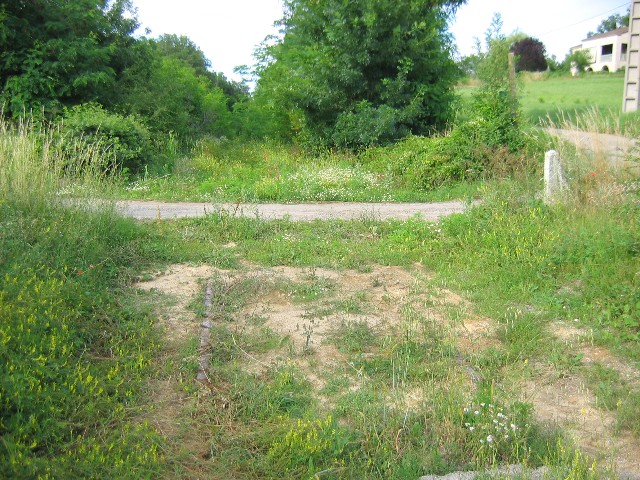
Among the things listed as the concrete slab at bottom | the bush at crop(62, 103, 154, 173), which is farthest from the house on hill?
the concrete slab at bottom

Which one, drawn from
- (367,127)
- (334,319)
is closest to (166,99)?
(367,127)

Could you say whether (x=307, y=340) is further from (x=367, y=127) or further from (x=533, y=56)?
(x=533, y=56)

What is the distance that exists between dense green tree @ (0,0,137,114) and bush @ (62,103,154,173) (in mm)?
1250

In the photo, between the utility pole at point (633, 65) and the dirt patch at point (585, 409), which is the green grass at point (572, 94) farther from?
the dirt patch at point (585, 409)

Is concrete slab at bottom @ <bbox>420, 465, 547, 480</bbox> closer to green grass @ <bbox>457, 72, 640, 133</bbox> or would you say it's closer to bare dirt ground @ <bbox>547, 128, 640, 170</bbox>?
bare dirt ground @ <bbox>547, 128, 640, 170</bbox>

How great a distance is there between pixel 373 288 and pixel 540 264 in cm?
199

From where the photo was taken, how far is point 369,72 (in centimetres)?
1762

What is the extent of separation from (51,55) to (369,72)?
854 centimetres

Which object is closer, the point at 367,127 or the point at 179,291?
the point at 179,291

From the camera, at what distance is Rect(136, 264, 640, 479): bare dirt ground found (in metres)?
4.55

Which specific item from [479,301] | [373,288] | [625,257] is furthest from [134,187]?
[625,257]

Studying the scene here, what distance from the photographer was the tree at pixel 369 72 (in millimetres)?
16812

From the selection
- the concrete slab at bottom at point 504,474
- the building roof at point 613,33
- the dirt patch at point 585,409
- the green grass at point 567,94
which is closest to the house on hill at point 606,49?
the building roof at point 613,33

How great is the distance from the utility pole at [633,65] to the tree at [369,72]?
5019 millimetres
